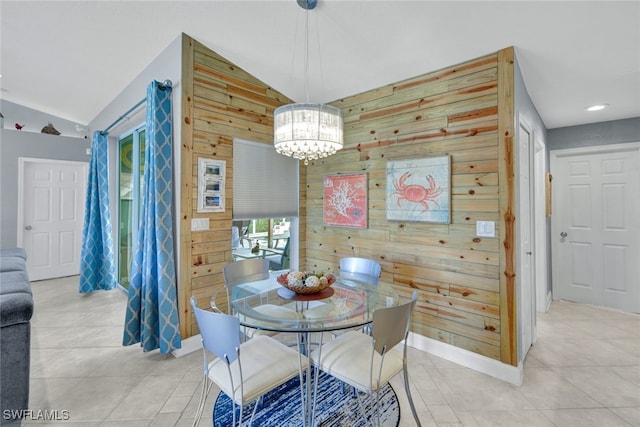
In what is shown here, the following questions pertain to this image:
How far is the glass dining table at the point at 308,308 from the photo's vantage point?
1580 millimetres

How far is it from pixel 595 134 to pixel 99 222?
6.87 m

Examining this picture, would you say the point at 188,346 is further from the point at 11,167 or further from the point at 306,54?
the point at 11,167

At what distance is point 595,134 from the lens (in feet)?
11.9

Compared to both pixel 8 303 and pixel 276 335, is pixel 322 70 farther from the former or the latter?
pixel 8 303

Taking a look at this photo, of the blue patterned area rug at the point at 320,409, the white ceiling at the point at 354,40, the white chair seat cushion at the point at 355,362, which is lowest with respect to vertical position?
the blue patterned area rug at the point at 320,409

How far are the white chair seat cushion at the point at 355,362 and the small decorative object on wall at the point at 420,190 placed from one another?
1.31 meters

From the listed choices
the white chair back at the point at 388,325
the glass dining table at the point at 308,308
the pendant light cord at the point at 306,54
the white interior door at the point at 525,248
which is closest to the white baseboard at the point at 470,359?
the white interior door at the point at 525,248

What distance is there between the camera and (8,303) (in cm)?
162

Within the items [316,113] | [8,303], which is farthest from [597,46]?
[8,303]

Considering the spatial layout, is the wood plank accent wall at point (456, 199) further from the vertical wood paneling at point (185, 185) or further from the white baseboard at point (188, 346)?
the white baseboard at point (188, 346)

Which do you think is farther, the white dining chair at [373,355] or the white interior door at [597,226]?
the white interior door at [597,226]

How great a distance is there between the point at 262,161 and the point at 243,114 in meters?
0.54

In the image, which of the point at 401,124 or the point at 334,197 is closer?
the point at 401,124

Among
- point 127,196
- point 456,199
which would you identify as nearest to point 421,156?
point 456,199
